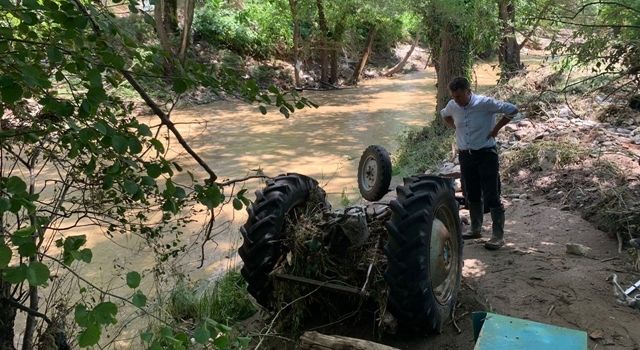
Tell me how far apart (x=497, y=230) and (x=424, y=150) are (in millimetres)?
5042

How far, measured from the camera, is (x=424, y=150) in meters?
10.8

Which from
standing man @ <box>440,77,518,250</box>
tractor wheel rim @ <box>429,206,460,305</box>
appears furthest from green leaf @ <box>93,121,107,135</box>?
standing man @ <box>440,77,518,250</box>

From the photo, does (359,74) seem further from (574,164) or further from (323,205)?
(323,205)

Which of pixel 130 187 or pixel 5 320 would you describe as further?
pixel 5 320

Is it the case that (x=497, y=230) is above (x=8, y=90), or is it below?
below

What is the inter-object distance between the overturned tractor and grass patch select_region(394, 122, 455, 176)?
5064mm

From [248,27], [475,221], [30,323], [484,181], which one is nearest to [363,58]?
[248,27]

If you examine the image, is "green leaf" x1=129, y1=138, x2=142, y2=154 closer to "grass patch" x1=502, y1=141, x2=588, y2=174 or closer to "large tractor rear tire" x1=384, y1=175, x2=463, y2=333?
"large tractor rear tire" x1=384, y1=175, x2=463, y2=333

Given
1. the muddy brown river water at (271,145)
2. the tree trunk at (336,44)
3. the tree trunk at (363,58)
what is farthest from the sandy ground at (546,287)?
the tree trunk at (363,58)

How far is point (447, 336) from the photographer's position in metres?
4.29

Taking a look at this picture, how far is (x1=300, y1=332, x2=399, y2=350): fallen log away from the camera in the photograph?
9.95 ft

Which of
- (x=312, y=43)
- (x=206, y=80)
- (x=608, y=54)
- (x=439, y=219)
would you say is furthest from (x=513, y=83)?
(x=312, y=43)

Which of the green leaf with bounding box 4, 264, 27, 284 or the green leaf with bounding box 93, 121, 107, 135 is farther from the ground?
the green leaf with bounding box 93, 121, 107, 135

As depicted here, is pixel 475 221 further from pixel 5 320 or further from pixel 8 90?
pixel 8 90
